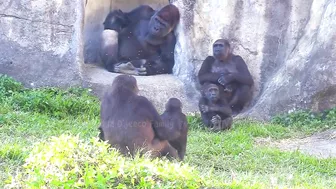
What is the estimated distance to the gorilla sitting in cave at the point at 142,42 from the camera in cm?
1161

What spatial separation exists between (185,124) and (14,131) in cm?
214

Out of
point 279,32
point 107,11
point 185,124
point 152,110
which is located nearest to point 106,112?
point 152,110

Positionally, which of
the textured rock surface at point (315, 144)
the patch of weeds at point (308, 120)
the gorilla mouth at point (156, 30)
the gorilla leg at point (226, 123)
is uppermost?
the gorilla mouth at point (156, 30)

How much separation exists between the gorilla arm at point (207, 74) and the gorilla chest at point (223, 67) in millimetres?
72

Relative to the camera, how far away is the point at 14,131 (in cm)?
827

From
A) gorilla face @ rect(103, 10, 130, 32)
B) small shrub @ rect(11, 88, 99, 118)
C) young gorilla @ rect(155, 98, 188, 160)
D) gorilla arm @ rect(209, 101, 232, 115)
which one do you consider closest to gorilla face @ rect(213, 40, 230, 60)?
gorilla arm @ rect(209, 101, 232, 115)

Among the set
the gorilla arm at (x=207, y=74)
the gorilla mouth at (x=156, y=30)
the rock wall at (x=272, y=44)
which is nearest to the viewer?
the rock wall at (x=272, y=44)

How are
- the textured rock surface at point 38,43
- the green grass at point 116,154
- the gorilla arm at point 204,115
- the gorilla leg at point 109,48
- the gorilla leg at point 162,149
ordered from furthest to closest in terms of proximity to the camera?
the gorilla leg at point 109,48 < the textured rock surface at point 38,43 < the gorilla arm at point 204,115 < the gorilla leg at point 162,149 < the green grass at point 116,154

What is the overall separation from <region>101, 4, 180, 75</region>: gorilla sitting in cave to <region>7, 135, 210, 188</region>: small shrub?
20.0 feet

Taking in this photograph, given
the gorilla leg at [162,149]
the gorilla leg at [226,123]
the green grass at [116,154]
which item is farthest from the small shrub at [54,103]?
the gorilla leg at [162,149]

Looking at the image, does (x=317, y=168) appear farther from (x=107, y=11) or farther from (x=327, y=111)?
(x=107, y=11)

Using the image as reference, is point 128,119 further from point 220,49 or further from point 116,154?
point 220,49

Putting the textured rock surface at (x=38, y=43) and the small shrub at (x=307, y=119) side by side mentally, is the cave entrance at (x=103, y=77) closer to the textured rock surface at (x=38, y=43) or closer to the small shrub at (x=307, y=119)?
the textured rock surface at (x=38, y=43)

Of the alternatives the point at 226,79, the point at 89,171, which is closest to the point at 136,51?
the point at 226,79
